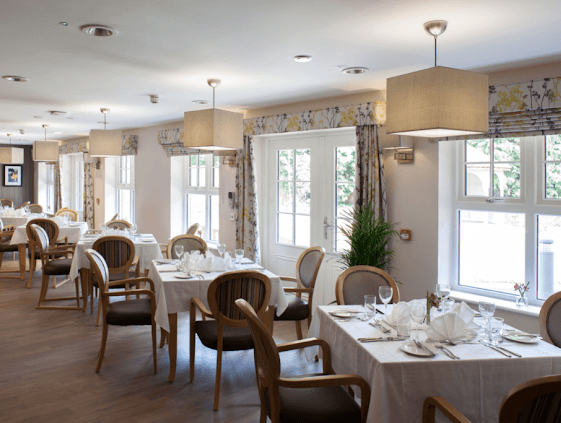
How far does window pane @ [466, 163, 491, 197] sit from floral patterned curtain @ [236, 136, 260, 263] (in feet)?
9.48

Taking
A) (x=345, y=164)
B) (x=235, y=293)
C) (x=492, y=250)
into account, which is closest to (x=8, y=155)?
(x=345, y=164)

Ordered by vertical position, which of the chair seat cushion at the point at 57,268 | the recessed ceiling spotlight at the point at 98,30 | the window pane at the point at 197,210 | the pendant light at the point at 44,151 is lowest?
the chair seat cushion at the point at 57,268

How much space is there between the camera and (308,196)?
631 centimetres

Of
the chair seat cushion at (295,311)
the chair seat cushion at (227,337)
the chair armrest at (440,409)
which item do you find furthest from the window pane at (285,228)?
the chair armrest at (440,409)

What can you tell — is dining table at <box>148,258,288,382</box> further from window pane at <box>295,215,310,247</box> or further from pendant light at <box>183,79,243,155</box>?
window pane at <box>295,215,310,247</box>

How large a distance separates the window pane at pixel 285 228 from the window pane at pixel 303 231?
121 millimetres

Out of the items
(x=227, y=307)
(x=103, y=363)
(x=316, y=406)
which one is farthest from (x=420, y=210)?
(x=103, y=363)

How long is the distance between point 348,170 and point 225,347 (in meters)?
3.03

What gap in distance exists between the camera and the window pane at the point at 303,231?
632 cm

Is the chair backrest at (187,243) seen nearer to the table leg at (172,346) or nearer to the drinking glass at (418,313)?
the table leg at (172,346)

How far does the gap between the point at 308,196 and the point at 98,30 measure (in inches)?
140

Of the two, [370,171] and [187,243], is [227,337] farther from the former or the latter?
[370,171]

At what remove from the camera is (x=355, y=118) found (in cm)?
530

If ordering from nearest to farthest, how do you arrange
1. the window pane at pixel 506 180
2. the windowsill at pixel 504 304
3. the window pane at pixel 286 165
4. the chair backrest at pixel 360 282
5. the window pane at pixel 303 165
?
the chair backrest at pixel 360 282
the windowsill at pixel 504 304
the window pane at pixel 506 180
the window pane at pixel 303 165
the window pane at pixel 286 165
